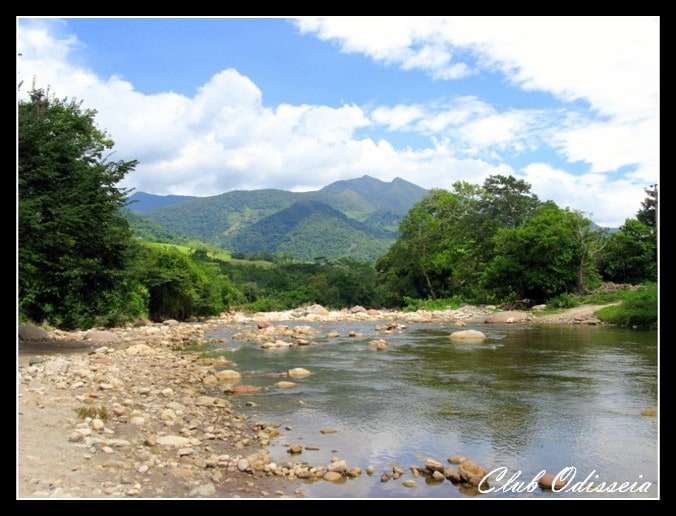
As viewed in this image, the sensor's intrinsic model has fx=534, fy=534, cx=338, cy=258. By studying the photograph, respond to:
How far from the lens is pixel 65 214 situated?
14008mm

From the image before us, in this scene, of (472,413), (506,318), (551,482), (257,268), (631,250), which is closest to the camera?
(551,482)

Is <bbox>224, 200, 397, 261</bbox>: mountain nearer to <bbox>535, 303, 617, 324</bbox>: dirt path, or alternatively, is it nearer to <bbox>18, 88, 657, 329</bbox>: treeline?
<bbox>18, 88, 657, 329</bbox>: treeline

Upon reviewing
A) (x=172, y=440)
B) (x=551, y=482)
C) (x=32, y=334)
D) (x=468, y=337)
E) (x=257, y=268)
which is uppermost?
(x=257, y=268)

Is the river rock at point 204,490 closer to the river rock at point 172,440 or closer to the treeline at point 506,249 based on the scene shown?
the river rock at point 172,440

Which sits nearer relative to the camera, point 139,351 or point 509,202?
point 139,351

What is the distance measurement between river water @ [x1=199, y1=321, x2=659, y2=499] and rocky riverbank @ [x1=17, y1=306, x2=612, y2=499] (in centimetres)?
49

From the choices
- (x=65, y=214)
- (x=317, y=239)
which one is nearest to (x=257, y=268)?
(x=65, y=214)

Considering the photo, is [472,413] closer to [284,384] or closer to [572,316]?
[284,384]

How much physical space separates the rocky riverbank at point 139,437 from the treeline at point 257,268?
3.83 metres

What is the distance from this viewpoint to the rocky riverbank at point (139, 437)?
5797 mm

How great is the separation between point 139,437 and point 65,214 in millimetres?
8472

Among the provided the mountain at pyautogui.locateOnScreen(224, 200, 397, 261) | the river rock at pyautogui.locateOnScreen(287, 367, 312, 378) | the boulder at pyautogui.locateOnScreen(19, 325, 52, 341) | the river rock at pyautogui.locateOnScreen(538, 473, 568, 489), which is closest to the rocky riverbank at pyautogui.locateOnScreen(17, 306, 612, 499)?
the river rock at pyautogui.locateOnScreen(538, 473, 568, 489)
